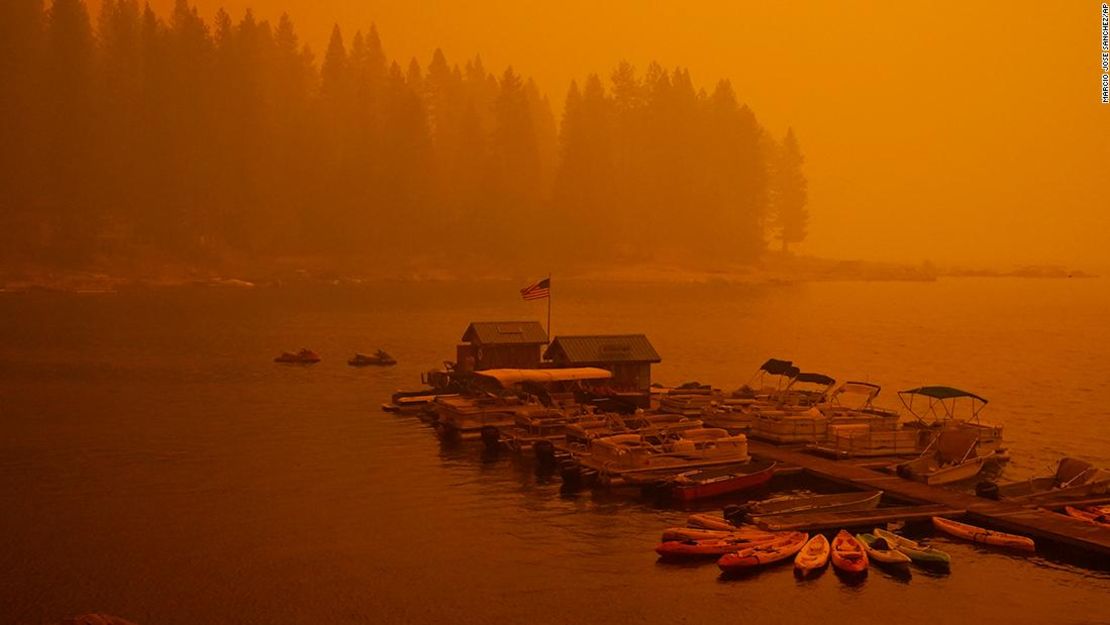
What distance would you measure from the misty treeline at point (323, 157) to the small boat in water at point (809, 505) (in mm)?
133283

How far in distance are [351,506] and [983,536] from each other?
776 inches

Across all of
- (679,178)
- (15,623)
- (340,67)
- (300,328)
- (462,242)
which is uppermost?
(340,67)

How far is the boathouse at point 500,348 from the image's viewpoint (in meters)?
55.6

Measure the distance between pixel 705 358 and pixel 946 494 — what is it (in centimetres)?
4618

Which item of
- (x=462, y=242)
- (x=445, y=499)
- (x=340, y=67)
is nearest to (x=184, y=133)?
(x=340, y=67)

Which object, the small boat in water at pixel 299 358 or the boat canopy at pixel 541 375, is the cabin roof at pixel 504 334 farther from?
the small boat in water at pixel 299 358

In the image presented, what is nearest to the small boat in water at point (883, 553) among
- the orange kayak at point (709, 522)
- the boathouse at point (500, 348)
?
the orange kayak at point (709, 522)

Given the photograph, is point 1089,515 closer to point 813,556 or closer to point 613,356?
point 813,556

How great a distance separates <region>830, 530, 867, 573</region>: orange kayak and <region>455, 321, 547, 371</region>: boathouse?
27.2m

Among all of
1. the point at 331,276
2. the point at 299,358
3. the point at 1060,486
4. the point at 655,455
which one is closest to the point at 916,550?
the point at 1060,486

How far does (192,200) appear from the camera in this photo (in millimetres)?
164500

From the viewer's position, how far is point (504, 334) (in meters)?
56.0

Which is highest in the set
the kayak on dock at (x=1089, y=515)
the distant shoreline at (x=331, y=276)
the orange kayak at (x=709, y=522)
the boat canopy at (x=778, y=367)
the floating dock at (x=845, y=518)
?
the distant shoreline at (x=331, y=276)

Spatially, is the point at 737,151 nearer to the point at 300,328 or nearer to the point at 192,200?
the point at 192,200
